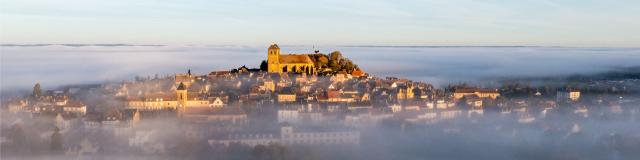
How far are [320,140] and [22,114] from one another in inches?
580

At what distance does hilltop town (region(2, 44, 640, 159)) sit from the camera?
33625 mm

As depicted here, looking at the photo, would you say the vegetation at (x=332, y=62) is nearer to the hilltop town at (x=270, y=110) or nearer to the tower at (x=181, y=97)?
the hilltop town at (x=270, y=110)

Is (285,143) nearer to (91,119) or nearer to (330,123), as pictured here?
(330,123)

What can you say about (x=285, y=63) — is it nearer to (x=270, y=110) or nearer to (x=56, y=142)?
(x=270, y=110)

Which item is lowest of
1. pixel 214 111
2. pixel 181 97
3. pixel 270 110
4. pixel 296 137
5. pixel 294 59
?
pixel 296 137

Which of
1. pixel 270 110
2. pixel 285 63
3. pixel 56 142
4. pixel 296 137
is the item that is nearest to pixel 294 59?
pixel 285 63

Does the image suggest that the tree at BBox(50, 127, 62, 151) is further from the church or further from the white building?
the church

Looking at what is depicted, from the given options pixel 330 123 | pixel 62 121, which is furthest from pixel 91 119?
pixel 330 123

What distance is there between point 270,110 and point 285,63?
52.5 feet

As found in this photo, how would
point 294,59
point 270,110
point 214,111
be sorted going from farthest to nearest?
point 294,59
point 270,110
point 214,111

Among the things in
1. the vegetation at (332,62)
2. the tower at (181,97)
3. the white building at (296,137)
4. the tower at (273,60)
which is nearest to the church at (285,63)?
the tower at (273,60)

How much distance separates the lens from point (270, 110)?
40156 mm

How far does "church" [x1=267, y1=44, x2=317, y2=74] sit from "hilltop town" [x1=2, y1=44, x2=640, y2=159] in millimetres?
67

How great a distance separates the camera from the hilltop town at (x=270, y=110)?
33625 millimetres
